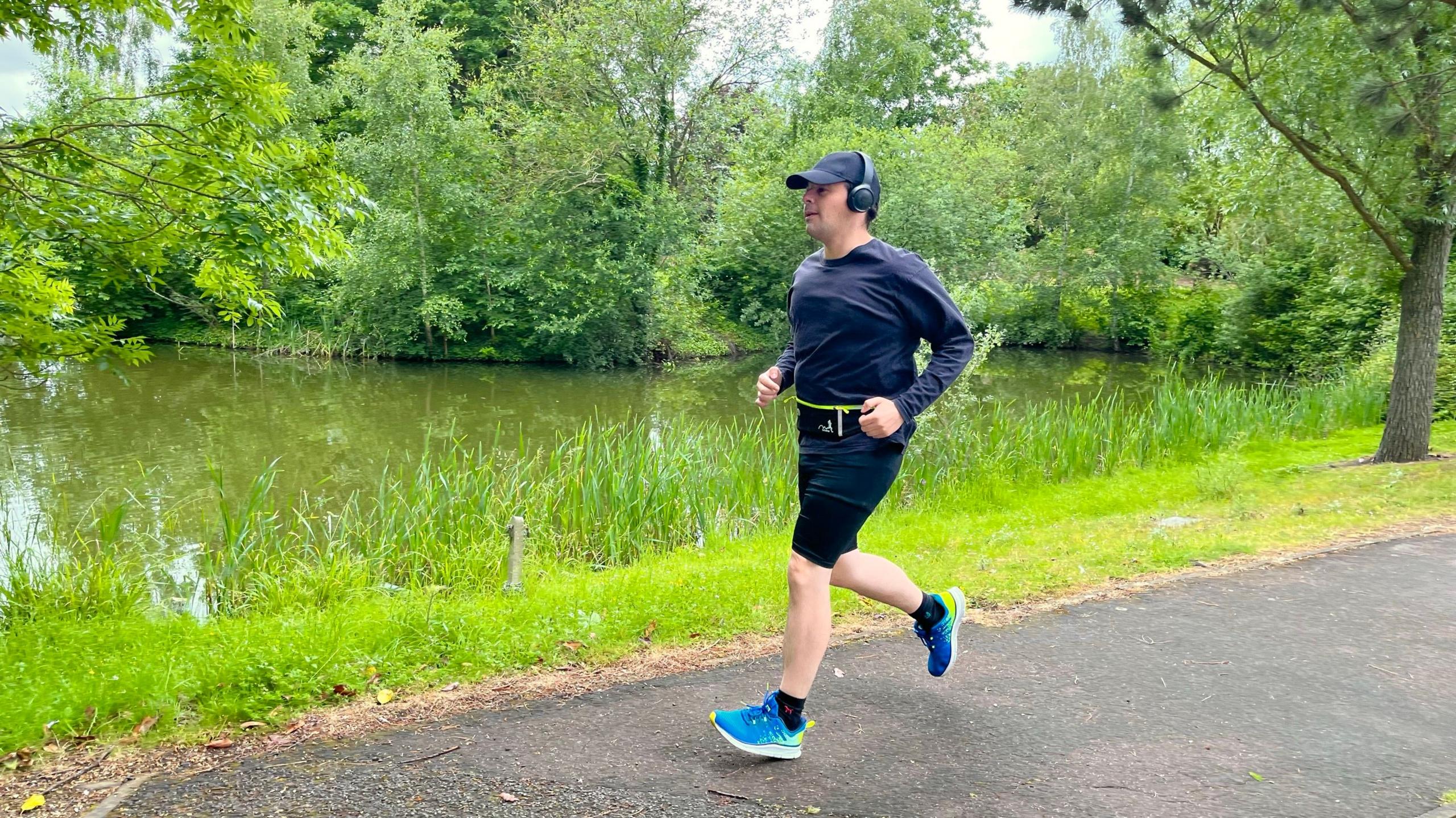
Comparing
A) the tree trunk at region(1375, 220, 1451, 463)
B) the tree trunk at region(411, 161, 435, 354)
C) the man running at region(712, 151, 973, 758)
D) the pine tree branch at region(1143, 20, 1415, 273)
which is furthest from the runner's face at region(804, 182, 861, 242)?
the tree trunk at region(411, 161, 435, 354)

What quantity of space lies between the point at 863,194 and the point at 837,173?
111mm

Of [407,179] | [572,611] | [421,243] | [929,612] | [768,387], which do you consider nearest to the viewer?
[768,387]

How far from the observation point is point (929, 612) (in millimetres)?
3699

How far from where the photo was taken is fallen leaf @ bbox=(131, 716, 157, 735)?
127 inches

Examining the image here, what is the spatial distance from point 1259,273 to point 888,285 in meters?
25.4

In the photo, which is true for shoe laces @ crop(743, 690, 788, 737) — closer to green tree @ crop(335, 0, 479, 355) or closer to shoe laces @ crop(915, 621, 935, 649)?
shoe laces @ crop(915, 621, 935, 649)

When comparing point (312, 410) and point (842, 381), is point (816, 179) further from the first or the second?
point (312, 410)

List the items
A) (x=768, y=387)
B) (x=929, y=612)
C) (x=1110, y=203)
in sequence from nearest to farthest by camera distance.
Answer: (x=768, y=387) < (x=929, y=612) < (x=1110, y=203)

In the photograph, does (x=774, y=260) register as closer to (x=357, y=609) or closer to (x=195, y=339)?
(x=195, y=339)

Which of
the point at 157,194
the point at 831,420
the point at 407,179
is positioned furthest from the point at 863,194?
the point at 407,179

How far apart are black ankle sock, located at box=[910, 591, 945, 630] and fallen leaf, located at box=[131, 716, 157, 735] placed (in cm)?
278

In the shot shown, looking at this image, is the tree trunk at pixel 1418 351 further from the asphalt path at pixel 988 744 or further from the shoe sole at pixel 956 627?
the shoe sole at pixel 956 627

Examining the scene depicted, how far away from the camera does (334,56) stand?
3844 centimetres

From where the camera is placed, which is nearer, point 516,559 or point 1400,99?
point 516,559
